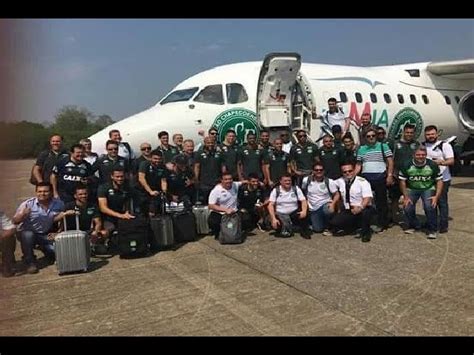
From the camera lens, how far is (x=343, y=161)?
26.4 ft

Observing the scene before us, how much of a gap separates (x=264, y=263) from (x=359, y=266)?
3.94 feet

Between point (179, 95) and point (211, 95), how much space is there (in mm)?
828

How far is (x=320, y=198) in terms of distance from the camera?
24.9 ft

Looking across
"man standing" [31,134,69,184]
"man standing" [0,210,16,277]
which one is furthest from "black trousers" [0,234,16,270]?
"man standing" [31,134,69,184]

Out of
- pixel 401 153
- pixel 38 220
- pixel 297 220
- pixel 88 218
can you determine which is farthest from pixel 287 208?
pixel 38 220

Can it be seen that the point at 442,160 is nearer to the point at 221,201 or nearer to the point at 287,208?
the point at 287,208

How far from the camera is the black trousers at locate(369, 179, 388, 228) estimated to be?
25.1 ft

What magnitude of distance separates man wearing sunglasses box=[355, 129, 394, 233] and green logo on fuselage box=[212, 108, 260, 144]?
311cm

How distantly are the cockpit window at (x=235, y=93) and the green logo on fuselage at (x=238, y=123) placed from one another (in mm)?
252

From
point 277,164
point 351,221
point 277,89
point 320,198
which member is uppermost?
point 277,89

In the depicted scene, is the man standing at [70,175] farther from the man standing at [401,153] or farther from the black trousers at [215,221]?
the man standing at [401,153]
